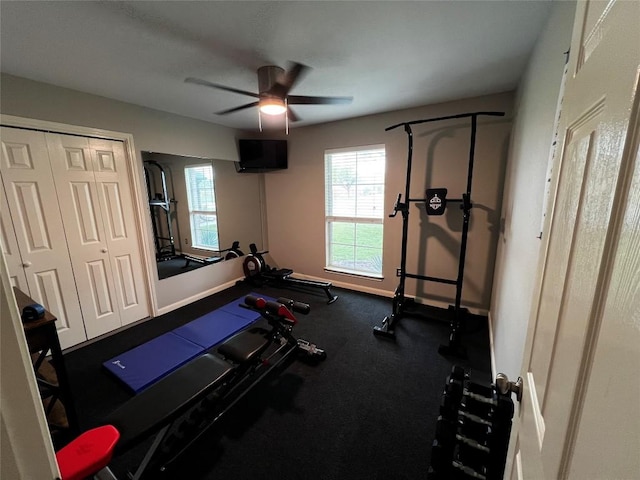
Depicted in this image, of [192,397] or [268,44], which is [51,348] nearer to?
[192,397]

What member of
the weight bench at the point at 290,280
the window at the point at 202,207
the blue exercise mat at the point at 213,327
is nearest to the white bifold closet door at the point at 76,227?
the blue exercise mat at the point at 213,327

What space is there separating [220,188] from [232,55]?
2369mm

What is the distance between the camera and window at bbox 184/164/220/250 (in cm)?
372

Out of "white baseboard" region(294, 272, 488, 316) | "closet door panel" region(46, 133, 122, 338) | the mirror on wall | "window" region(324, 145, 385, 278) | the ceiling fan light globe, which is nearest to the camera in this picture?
the ceiling fan light globe

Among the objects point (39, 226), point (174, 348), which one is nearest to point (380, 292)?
point (174, 348)

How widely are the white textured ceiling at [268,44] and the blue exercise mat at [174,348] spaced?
253cm

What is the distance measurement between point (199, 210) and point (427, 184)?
329 centimetres

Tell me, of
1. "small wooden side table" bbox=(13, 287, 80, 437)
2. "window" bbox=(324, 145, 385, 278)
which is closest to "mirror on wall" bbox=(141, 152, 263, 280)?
"window" bbox=(324, 145, 385, 278)

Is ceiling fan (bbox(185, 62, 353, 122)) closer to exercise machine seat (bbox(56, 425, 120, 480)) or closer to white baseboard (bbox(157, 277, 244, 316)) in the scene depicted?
exercise machine seat (bbox(56, 425, 120, 480))

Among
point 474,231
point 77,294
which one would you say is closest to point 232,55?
point 77,294

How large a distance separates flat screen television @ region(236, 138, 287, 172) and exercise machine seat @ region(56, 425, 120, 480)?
12.1 ft

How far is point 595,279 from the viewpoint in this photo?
420mm

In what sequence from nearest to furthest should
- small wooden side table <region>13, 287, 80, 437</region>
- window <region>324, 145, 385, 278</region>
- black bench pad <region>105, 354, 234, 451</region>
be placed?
black bench pad <region>105, 354, 234, 451</region> < small wooden side table <region>13, 287, 80, 437</region> < window <region>324, 145, 385, 278</region>

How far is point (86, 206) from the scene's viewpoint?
2605 millimetres
